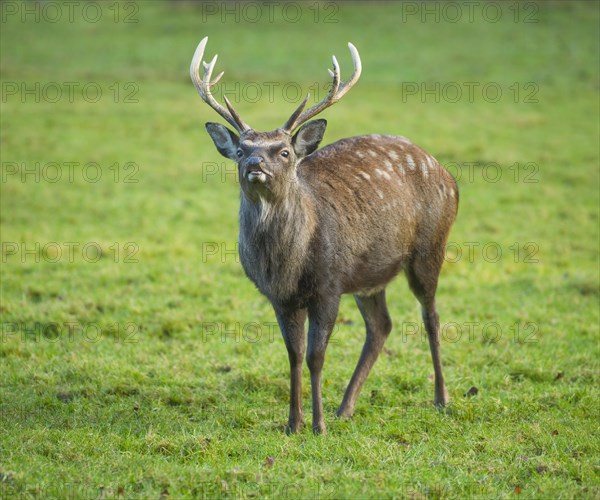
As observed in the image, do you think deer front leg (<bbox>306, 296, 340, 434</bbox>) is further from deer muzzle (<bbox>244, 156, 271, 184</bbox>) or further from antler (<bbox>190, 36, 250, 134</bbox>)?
antler (<bbox>190, 36, 250, 134</bbox>)

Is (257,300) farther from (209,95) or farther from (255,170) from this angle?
(255,170)

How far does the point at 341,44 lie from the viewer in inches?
1072

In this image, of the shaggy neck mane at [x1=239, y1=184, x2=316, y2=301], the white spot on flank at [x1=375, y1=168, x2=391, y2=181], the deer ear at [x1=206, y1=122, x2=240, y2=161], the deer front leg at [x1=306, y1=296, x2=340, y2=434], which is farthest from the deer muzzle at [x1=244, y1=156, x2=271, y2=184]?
the white spot on flank at [x1=375, y1=168, x2=391, y2=181]

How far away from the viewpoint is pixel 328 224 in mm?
6641

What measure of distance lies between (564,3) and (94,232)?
2334cm

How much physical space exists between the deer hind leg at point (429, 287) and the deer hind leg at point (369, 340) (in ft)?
1.11

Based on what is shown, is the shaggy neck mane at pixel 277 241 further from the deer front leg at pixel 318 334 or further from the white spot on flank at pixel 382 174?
the white spot on flank at pixel 382 174

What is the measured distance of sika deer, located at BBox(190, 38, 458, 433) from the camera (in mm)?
6352

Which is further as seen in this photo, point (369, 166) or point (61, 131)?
point (61, 131)

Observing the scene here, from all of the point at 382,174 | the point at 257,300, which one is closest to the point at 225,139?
the point at 382,174

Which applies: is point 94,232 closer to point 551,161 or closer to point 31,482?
point 31,482

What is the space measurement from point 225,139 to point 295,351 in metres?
1.75

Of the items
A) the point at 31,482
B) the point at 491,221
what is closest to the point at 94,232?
the point at 491,221

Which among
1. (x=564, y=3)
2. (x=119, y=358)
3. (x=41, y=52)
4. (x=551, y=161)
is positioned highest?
(x=564, y=3)
